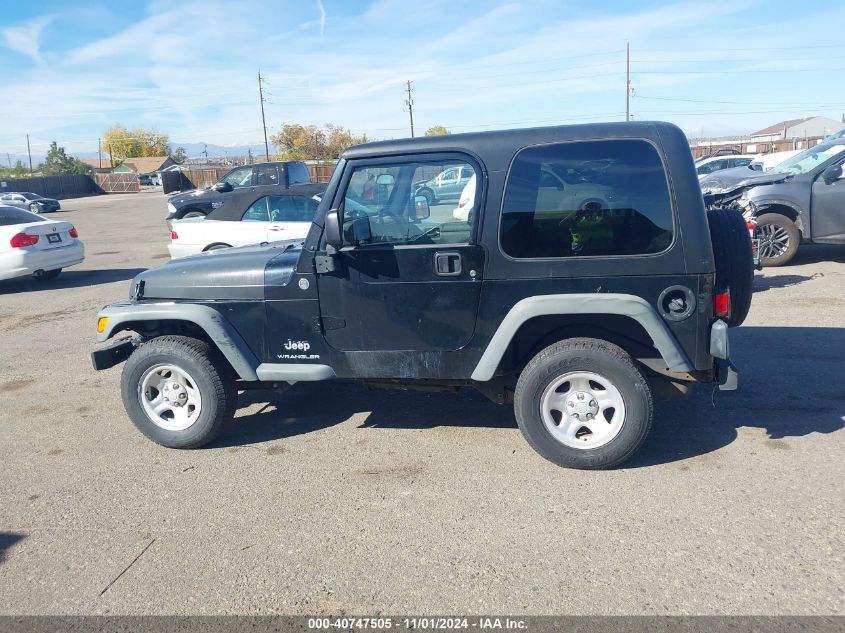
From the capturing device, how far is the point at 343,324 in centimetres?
470

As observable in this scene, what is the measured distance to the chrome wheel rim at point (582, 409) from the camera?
436 cm

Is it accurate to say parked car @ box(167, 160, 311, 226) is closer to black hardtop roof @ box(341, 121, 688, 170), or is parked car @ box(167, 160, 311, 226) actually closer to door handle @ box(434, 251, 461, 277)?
black hardtop roof @ box(341, 121, 688, 170)

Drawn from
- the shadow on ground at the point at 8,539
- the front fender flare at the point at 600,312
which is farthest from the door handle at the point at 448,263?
the shadow on ground at the point at 8,539

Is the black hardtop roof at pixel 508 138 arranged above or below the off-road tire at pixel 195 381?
above

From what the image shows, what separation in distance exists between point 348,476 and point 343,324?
97 cm

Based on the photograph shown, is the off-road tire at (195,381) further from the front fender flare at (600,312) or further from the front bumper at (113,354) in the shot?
the front fender flare at (600,312)

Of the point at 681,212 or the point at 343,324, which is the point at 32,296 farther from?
the point at 681,212

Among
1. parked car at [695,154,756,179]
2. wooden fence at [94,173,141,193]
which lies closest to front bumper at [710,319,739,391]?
parked car at [695,154,756,179]

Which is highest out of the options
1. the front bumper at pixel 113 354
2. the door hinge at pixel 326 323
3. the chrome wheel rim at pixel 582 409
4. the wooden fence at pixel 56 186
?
the wooden fence at pixel 56 186

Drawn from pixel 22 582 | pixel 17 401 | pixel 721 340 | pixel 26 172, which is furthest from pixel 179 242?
pixel 26 172

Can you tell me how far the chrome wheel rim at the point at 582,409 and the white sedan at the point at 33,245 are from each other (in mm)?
10664

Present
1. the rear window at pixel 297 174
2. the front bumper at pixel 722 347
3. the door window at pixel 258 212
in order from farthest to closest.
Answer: the rear window at pixel 297 174 < the door window at pixel 258 212 < the front bumper at pixel 722 347

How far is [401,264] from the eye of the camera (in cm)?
450

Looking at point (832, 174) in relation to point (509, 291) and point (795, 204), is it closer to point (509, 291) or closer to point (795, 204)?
point (795, 204)
